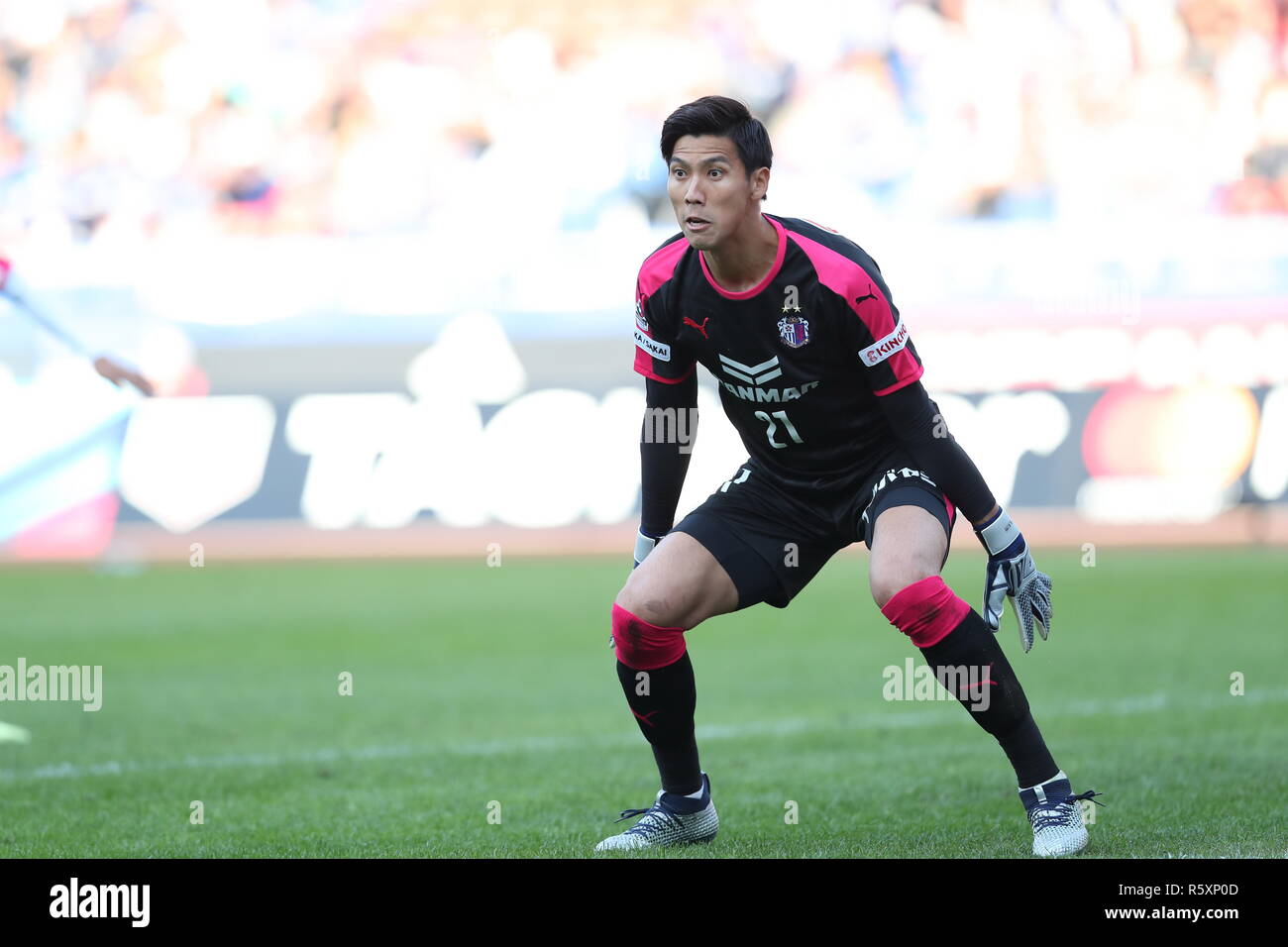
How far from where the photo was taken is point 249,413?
58.9ft

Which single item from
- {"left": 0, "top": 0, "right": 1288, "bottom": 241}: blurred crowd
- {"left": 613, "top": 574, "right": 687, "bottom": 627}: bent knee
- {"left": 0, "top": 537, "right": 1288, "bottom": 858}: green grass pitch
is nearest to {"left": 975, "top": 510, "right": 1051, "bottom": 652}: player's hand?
{"left": 0, "top": 537, "right": 1288, "bottom": 858}: green grass pitch

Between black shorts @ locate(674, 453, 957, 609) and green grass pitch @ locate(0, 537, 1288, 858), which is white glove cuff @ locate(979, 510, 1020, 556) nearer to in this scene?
black shorts @ locate(674, 453, 957, 609)

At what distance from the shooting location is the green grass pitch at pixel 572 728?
4.84 meters

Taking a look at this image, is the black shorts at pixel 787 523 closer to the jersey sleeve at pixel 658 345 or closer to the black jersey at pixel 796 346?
the black jersey at pixel 796 346

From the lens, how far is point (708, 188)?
421 centimetres

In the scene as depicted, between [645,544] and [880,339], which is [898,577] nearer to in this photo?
[880,339]

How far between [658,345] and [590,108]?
60.1 ft

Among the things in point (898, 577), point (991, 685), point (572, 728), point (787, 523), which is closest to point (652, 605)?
point (787, 523)

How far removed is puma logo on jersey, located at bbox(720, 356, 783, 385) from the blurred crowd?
1581cm

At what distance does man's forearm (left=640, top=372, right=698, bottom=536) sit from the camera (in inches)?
185

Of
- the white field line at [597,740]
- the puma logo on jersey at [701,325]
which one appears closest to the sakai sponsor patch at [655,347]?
the puma logo on jersey at [701,325]

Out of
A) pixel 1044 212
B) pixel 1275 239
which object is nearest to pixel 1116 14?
pixel 1044 212
